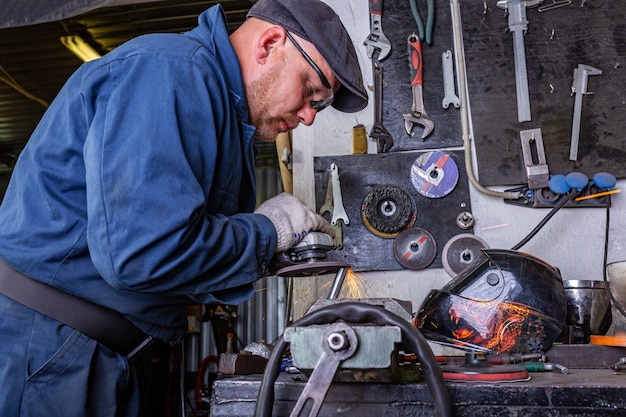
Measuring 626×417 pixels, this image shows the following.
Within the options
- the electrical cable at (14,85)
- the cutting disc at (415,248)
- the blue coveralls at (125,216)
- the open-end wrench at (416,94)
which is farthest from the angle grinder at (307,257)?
the electrical cable at (14,85)

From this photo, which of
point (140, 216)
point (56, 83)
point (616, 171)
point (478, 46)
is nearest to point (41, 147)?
point (140, 216)

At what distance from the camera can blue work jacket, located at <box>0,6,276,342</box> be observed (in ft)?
3.82

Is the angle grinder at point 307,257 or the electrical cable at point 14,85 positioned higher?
the electrical cable at point 14,85

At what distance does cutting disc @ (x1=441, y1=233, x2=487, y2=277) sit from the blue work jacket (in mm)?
1228

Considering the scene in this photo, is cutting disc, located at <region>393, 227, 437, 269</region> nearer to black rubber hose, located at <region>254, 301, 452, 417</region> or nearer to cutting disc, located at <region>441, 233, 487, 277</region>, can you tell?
cutting disc, located at <region>441, 233, 487, 277</region>

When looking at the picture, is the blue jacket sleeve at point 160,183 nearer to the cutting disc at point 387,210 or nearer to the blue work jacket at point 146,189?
the blue work jacket at point 146,189

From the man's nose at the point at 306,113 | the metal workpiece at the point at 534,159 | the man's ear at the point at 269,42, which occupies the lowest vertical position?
the metal workpiece at the point at 534,159

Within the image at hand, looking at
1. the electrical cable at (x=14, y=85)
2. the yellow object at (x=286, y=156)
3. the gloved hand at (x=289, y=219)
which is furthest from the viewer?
the electrical cable at (x=14, y=85)

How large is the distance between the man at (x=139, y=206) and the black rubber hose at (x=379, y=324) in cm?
34

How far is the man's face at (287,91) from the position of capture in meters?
1.56

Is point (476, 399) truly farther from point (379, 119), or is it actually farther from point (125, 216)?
point (379, 119)

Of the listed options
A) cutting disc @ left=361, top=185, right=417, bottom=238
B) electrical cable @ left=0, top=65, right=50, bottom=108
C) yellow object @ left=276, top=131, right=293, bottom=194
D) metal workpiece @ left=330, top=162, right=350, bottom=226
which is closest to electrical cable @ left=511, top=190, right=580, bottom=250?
cutting disc @ left=361, top=185, right=417, bottom=238

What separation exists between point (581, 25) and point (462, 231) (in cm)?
108

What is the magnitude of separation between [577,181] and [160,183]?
1.85 m
